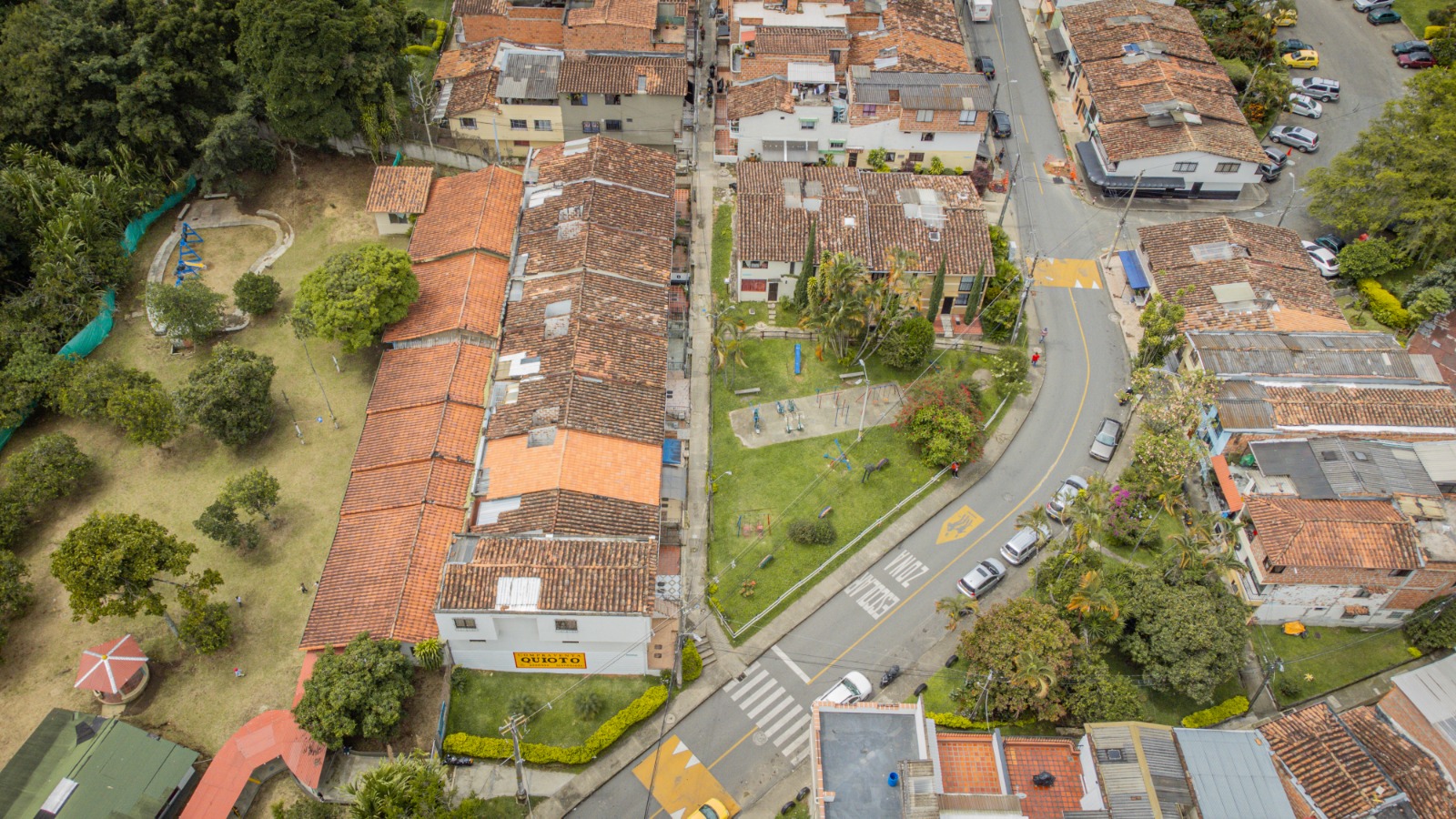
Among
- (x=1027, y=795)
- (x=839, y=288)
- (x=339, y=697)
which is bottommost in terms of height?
(x=1027, y=795)

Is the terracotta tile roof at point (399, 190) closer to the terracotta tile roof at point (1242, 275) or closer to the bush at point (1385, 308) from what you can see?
the terracotta tile roof at point (1242, 275)

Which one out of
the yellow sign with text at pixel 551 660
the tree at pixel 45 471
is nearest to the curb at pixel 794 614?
the yellow sign with text at pixel 551 660

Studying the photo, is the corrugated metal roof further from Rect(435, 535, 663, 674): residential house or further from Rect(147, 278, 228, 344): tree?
Rect(147, 278, 228, 344): tree

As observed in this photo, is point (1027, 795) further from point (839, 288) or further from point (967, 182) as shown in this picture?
point (967, 182)

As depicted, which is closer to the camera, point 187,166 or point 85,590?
point 85,590

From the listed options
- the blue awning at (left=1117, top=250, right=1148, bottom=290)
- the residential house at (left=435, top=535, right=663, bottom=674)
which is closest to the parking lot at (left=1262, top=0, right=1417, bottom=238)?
the blue awning at (left=1117, top=250, right=1148, bottom=290)

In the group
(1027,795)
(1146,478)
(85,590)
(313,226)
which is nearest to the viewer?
(1027,795)

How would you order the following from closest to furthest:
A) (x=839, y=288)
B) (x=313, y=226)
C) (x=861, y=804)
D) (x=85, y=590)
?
1. (x=861, y=804)
2. (x=85, y=590)
3. (x=839, y=288)
4. (x=313, y=226)

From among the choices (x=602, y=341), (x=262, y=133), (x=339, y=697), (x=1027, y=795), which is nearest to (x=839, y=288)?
(x=602, y=341)

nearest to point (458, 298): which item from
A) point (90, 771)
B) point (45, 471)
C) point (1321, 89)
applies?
point (45, 471)
